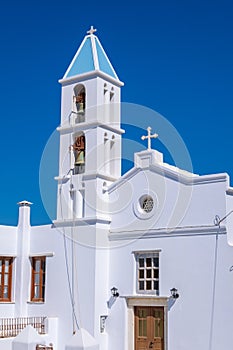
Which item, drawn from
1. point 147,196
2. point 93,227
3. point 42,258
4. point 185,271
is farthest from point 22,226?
point 185,271

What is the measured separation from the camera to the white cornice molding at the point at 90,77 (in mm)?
20109

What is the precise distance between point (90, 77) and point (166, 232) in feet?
20.8

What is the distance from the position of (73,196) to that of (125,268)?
3.27 metres

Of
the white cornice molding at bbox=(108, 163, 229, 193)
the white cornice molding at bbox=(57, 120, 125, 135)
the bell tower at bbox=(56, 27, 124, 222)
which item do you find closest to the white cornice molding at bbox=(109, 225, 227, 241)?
the bell tower at bbox=(56, 27, 124, 222)

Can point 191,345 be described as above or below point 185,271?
below

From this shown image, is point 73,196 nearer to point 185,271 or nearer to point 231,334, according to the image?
point 185,271

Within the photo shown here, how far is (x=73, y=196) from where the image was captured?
2017cm

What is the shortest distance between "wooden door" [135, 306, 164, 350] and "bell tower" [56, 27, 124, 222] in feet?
11.4

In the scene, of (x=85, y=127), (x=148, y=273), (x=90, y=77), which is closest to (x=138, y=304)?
(x=148, y=273)

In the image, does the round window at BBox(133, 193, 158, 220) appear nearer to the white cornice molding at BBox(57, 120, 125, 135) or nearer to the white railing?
the white cornice molding at BBox(57, 120, 125, 135)

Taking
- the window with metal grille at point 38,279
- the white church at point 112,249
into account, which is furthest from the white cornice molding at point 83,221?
the window with metal grille at point 38,279

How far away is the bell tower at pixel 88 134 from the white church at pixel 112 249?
0.04 metres

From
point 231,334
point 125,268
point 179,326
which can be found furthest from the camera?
point 125,268

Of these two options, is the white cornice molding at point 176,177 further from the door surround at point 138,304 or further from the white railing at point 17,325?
the white railing at point 17,325
